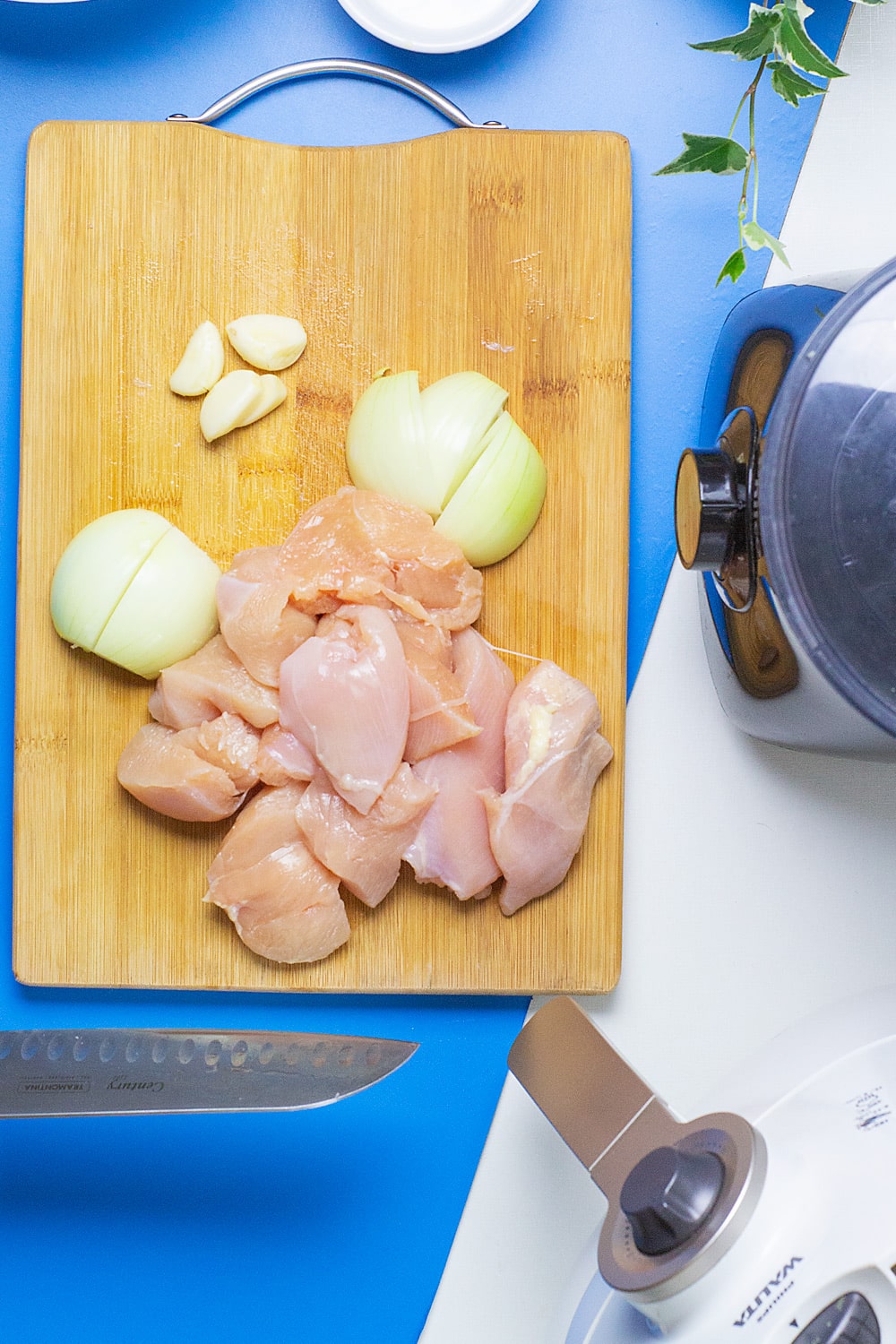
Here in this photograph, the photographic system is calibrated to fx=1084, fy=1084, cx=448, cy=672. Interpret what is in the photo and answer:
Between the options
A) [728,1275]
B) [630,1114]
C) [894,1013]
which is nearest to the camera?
[728,1275]

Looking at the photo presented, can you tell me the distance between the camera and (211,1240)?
125 cm

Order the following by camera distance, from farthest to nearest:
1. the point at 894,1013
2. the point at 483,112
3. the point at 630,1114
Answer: the point at 483,112 → the point at 630,1114 → the point at 894,1013

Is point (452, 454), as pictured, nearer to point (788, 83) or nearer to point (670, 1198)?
point (788, 83)

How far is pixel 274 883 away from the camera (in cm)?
112

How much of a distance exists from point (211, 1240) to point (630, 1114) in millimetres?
579

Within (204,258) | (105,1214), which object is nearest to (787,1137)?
(105,1214)

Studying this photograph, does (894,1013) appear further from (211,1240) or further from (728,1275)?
(211,1240)

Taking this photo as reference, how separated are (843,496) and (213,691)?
0.63 m

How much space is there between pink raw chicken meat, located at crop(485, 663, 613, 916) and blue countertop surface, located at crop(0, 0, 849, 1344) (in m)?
0.14

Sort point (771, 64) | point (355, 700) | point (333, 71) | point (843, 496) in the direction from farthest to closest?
point (333, 71), point (355, 700), point (771, 64), point (843, 496)

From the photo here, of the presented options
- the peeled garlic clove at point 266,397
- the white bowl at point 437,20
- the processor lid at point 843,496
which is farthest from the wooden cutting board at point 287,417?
the processor lid at point 843,496

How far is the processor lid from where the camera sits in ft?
2.64

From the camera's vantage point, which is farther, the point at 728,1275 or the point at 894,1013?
the point at 894,1013

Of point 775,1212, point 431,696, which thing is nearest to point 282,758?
point 431,696
